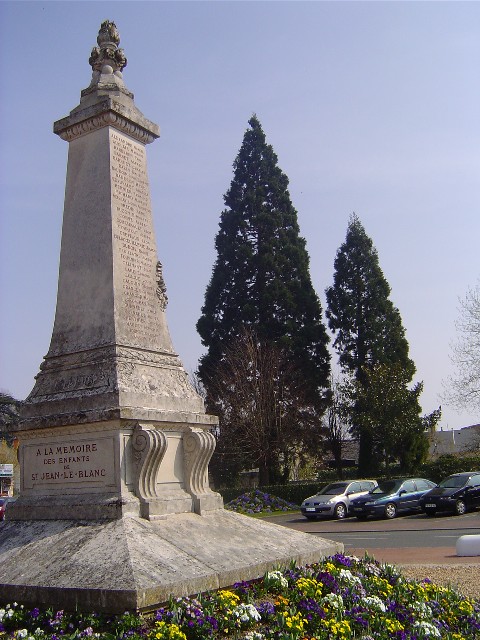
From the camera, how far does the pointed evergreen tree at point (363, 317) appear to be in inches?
1592

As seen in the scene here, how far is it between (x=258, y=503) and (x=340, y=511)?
633 centimetres

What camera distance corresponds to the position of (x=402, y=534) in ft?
61.6

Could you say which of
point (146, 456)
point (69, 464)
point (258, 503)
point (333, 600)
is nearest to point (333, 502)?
point (258, 503)

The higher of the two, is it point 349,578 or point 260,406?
point 260,406

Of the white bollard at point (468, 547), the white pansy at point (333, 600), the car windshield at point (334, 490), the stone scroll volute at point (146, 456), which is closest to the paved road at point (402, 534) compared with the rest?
the white bollard at point (468, 547)

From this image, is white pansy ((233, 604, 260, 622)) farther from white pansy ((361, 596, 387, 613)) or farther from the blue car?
the blue car

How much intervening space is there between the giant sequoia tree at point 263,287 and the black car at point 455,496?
13.9 meters

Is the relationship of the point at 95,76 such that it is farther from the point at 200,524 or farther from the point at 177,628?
the point at 177,628

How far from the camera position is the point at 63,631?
548 cm

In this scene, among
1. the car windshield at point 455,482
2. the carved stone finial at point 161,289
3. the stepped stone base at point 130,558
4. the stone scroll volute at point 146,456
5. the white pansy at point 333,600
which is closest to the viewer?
the stepped stone base at point 130,558

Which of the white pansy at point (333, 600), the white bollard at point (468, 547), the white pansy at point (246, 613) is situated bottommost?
the white bollard at point (468, 547)

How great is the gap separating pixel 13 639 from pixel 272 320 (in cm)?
3446

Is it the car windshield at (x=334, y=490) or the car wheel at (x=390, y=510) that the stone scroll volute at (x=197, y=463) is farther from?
the car windshield at (x=334, y=490)

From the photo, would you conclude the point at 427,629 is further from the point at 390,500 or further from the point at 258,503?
the point at 258,503
